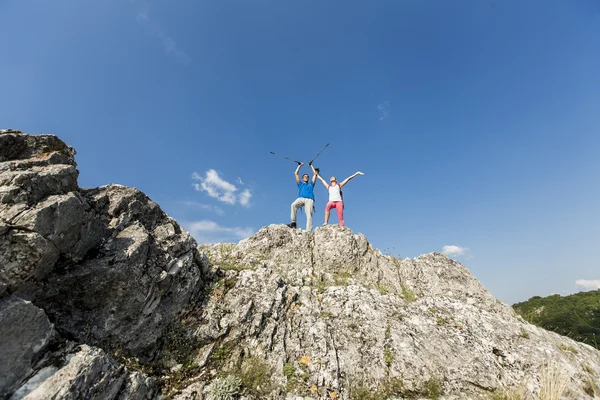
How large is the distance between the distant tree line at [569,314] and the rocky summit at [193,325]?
6.70 ft

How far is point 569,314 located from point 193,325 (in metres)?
29.3

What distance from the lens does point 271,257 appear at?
49.0 feet

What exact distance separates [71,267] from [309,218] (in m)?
12.3

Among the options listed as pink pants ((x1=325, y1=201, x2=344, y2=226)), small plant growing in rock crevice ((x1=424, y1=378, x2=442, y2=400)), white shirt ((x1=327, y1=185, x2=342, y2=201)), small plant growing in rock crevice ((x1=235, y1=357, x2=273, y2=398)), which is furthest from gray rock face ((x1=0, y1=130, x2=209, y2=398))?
white shirt ((x1=327, y1=185, x2=342, y2=201))

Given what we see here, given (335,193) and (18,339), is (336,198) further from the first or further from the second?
(18,339)

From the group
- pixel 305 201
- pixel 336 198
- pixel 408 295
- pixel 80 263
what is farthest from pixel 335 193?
pixel 80 263

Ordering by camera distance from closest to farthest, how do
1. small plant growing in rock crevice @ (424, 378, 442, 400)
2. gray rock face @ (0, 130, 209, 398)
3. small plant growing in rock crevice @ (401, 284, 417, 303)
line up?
gray rock face @ (0, 130, 209, 398), small plant growing in rock crevice @ (424, 378, 442, 400), small plant growing in rock crevice @ (401, 284, 417, 303)

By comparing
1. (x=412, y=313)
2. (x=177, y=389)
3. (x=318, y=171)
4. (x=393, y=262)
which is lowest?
(x=177, y=389)

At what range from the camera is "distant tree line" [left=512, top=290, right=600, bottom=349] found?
45.6 ft

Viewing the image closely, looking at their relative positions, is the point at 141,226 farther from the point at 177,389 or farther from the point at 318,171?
the point at 318,171

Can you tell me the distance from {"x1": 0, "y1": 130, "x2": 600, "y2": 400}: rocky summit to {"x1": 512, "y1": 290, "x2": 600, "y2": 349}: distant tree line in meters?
2.04

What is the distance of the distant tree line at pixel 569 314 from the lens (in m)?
13.9

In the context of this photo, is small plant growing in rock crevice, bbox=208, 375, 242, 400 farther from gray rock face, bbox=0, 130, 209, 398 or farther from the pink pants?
the pink pants

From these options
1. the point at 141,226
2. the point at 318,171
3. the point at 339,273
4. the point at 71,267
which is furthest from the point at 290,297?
the point at 318,171
